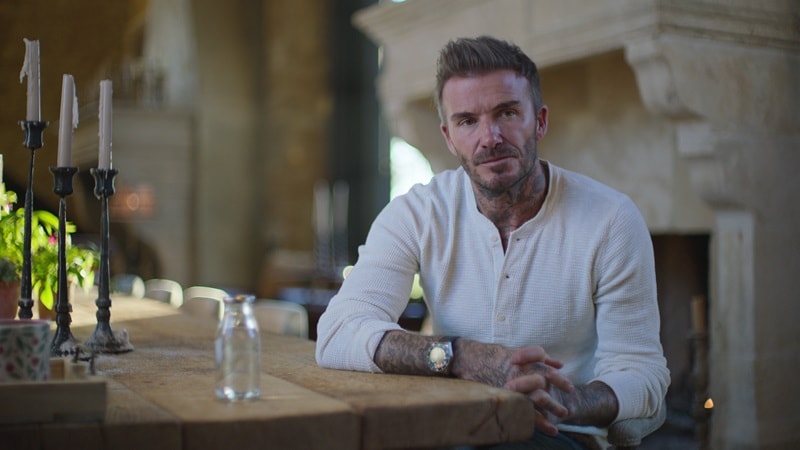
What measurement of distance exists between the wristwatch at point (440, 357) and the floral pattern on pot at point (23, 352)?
24.3 inches

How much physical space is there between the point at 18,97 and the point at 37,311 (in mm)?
7600

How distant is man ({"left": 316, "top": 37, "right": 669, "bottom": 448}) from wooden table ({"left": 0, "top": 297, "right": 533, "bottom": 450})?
8.3 inches

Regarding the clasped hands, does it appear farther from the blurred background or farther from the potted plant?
the blurred background

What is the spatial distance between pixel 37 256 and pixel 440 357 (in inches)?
43.0

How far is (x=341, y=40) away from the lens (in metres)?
8.96

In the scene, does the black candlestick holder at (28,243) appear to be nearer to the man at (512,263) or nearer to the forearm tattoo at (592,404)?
the man at (512,263)

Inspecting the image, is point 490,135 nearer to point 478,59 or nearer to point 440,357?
point 478,59

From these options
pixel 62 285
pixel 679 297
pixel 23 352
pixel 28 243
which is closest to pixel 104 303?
pixel 62 285

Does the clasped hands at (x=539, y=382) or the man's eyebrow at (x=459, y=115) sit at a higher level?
the man's eyebrow at (x=459, y=115)

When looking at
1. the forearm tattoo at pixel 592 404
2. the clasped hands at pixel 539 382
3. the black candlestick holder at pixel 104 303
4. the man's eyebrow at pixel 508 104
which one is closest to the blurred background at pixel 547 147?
the man's eyebrow at pixel 508 104

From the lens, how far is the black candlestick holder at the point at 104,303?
2.03 meters

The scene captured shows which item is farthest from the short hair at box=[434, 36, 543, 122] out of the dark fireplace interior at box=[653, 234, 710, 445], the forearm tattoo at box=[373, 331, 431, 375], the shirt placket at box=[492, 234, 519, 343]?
the dark fireplace interior at box=[653, 234, 710, 445]

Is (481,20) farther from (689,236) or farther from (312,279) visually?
(312,279)

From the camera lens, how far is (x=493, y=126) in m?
1.91
